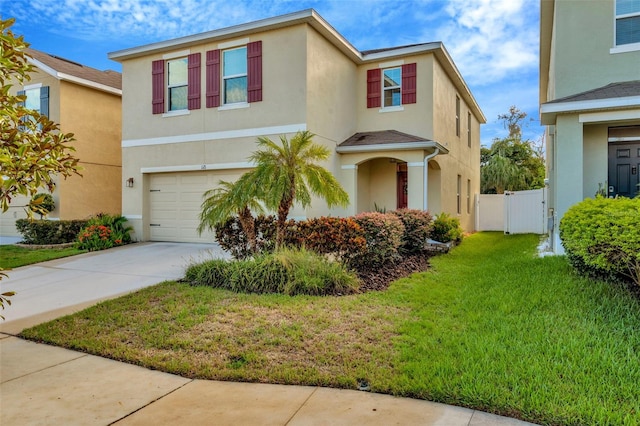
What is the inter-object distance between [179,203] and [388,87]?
7.82 m

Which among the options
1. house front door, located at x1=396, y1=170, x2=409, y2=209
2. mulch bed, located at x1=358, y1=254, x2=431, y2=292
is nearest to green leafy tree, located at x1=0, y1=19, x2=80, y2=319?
mulch bed, located at x1=358, y1=254, x2=431, y2=292

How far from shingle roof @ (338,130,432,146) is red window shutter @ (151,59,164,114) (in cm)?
596

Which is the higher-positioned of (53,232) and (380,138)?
(380,138)

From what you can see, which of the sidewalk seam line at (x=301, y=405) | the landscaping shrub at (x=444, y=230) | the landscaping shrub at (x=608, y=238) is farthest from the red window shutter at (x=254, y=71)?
the sidewalk seam line at (x=301, y=405)

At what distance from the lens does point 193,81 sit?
490 inches

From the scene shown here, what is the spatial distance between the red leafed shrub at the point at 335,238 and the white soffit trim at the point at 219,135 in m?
3.83

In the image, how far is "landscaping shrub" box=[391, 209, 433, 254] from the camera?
402 inches

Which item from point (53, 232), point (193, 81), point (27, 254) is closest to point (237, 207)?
point (193, 81)

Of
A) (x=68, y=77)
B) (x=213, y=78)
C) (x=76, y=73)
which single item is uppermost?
(x=76, y=73)

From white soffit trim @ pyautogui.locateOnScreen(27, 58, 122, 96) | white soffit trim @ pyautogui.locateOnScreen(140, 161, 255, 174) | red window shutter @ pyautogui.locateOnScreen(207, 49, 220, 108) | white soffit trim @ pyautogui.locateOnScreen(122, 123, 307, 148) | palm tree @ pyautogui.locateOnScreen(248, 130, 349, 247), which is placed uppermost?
white soffit trim @ pyautogui.locateOnScreen(27, 58, 122, 96)

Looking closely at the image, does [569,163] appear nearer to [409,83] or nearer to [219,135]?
[409,83]

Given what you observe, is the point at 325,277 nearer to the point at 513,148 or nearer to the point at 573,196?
the point at 573,196

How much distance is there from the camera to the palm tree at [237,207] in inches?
302

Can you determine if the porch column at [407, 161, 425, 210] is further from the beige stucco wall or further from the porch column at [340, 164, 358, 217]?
the beige stucco wall
